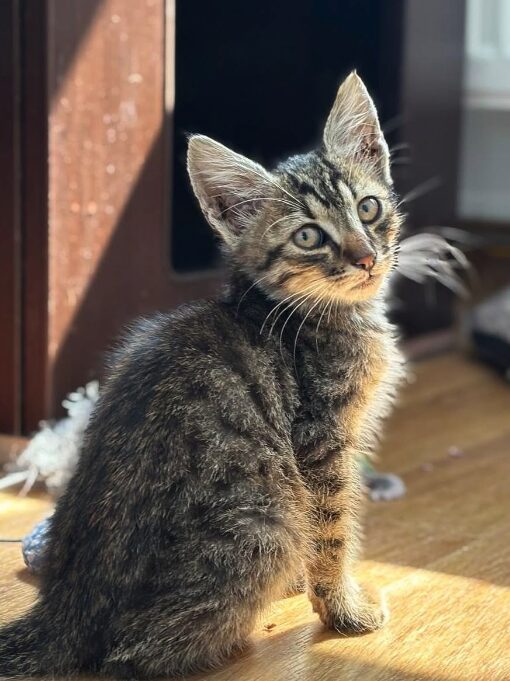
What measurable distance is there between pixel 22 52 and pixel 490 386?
1645 mm

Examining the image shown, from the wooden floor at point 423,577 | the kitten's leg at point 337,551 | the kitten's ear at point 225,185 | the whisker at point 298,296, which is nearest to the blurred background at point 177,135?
the wooden floor at point 423,577

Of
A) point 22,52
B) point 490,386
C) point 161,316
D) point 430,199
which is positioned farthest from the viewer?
point 430,199

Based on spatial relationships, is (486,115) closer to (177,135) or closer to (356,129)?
(177,135)

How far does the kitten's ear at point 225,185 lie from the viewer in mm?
1677

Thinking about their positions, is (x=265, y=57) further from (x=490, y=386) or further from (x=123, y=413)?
(x=123, y=413)

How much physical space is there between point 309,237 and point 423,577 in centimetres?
62

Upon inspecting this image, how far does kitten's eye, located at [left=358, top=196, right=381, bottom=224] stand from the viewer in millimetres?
1715

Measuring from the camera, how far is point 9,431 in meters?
2.50

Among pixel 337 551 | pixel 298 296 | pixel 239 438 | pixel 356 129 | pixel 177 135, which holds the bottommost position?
pixel 337 551

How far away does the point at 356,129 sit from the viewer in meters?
1.81

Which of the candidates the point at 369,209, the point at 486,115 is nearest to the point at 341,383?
the point at 369,209

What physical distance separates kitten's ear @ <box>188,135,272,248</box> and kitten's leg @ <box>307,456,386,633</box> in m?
0.41

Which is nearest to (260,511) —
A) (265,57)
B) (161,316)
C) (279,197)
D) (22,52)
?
(161,316)

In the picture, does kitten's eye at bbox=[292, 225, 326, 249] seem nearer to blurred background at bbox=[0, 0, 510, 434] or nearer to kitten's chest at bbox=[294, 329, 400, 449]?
kitten's chest at bbox=[294, 329, 400, 449]
